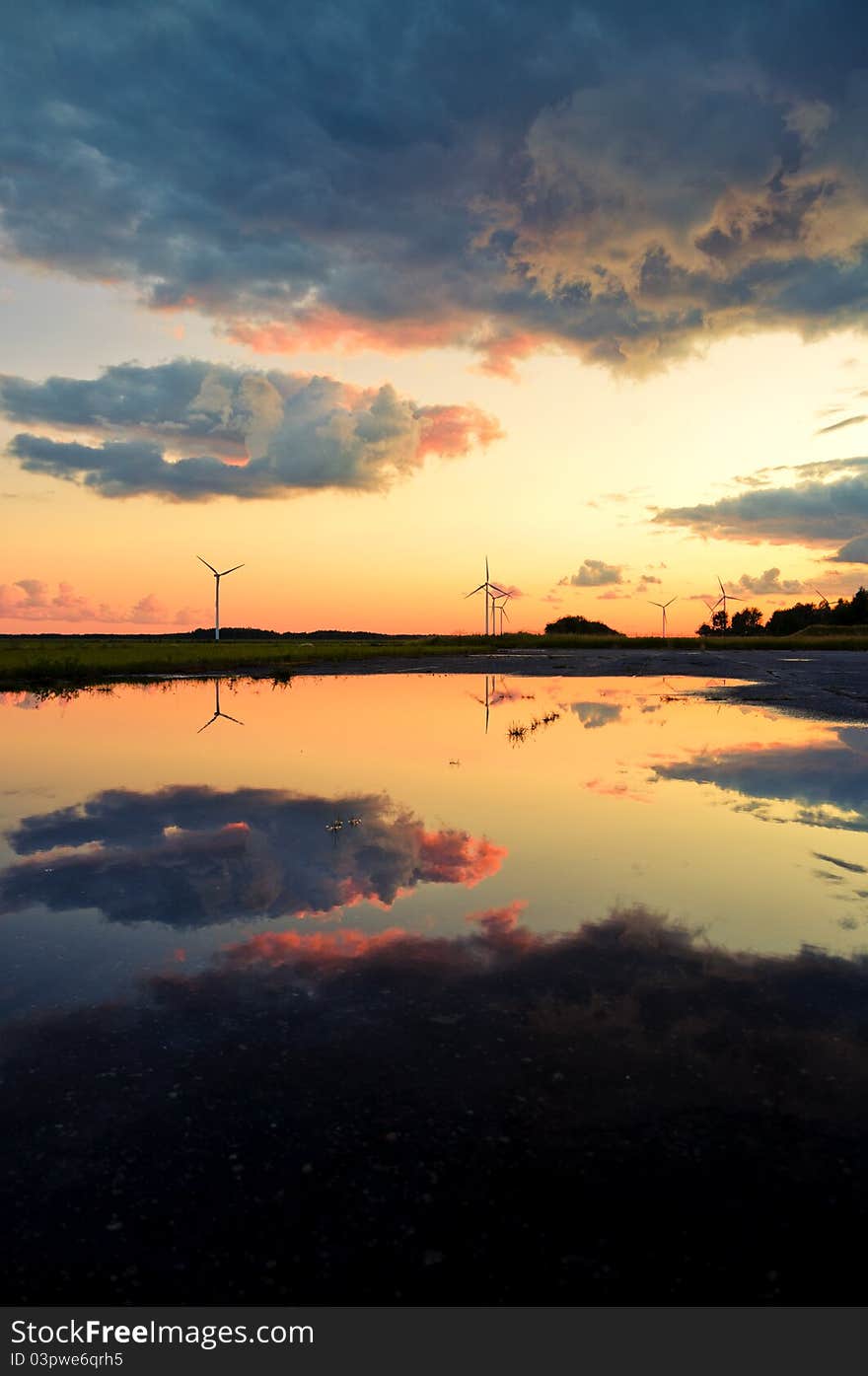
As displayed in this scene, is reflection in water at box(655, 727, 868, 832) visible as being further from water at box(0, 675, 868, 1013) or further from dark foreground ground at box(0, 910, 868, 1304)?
dark foreground ground at box(0, 910, 868, 1304)

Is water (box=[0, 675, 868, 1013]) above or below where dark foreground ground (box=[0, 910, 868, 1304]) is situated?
above

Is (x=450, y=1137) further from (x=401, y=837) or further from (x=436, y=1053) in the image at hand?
(x=401, y=837)

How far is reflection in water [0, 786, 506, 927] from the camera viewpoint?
1038 cm

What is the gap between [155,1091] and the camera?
586cm

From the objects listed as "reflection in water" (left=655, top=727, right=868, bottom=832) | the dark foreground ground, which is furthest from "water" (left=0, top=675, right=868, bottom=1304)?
"reflection in water" (left=655, top=727, right=868, bottom=832)

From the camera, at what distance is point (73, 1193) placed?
4805 mm

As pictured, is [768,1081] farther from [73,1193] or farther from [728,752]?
[728,752]

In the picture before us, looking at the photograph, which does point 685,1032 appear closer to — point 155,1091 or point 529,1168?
point 529,1168

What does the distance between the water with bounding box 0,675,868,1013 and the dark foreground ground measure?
4.62 ft

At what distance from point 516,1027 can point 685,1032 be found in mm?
1422

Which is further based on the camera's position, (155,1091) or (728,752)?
(728,752)

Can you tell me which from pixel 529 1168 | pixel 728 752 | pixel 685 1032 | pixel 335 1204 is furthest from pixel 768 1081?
pixel 728 752

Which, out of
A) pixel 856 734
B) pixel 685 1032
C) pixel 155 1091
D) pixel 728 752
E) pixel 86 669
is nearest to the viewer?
pixel 155 1091
